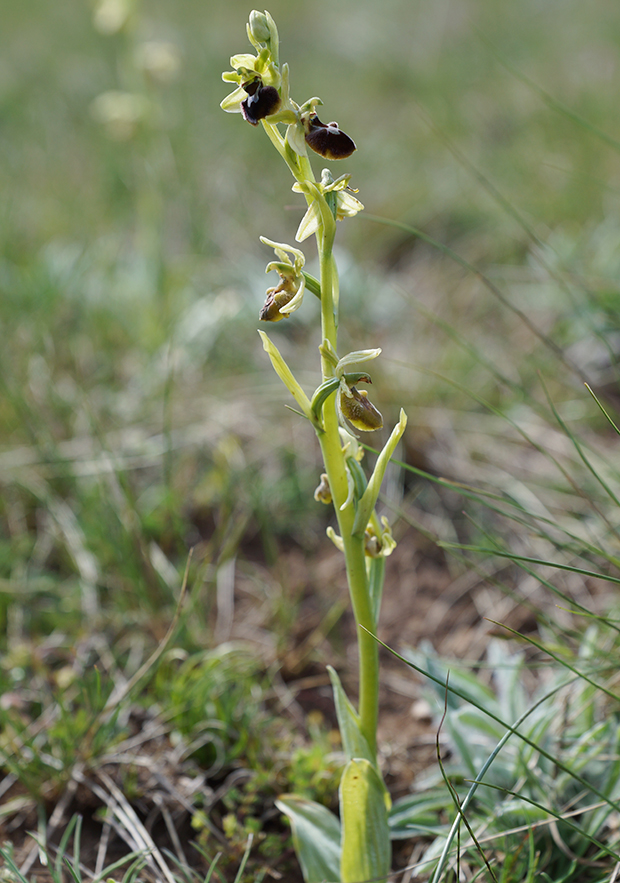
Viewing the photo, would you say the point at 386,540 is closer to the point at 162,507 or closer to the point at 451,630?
the point at 451,630

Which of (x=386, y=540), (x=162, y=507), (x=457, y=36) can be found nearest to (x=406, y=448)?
(x=162, y=507)

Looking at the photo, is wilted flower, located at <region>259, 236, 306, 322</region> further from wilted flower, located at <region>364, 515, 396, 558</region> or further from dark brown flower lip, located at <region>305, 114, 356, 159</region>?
wilted flower, located at <region>364, 515, 396, 558</region>

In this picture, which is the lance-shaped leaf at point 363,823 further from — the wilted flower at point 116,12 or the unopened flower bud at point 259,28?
the wilted flower at point 116,12

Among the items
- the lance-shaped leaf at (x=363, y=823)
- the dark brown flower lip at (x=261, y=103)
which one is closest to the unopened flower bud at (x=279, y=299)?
the dark brown flower lip at (x=261, y=103)

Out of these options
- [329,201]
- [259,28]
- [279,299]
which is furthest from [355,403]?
[259,28]

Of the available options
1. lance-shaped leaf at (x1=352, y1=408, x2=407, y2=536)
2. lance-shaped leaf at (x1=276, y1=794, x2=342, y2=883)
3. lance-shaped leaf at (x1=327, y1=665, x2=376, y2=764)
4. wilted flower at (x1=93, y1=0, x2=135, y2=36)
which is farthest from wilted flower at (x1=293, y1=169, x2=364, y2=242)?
wilted flower at (x1=93, y1=0, x2=135, y2=36)

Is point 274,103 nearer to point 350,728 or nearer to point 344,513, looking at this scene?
point 344,513
